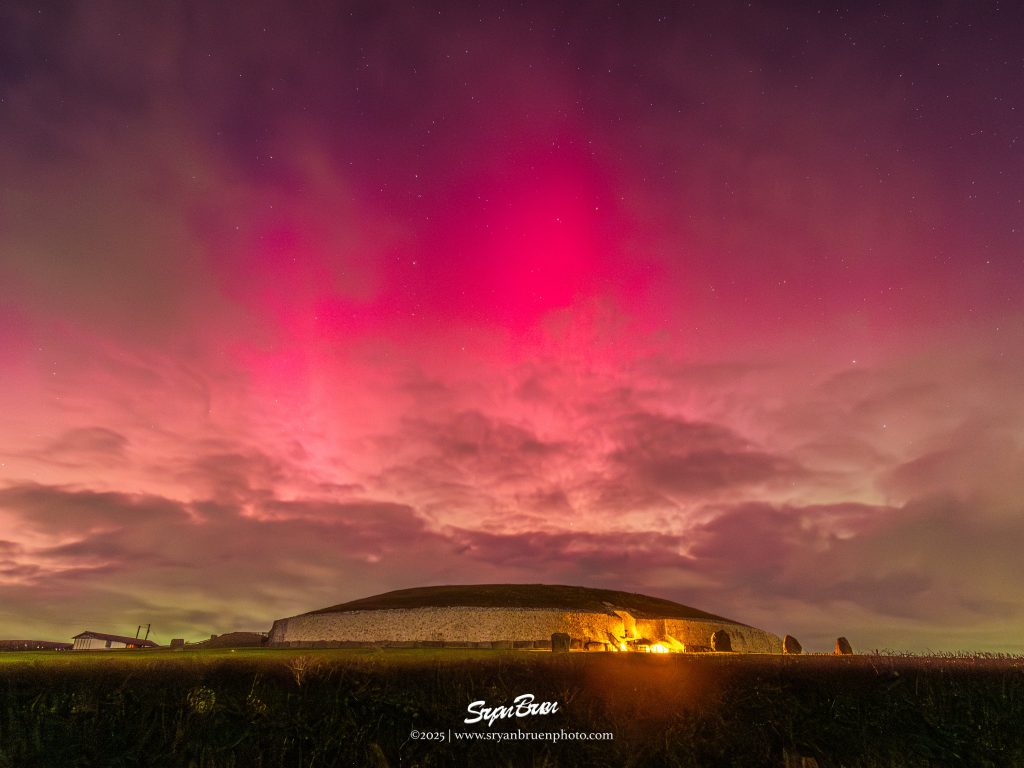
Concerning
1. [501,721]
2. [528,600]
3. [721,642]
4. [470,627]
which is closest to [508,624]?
[470,627]

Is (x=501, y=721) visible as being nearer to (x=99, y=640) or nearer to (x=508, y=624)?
(x=508, y=624)

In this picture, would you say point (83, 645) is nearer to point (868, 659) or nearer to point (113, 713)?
point (113, 713)

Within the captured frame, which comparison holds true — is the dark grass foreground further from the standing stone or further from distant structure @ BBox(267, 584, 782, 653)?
distant structure @ BBox(267, 584, 782, 653)

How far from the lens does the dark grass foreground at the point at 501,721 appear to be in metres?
18.4

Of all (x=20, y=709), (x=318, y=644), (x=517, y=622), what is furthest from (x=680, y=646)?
Result: (x=20, y=709)

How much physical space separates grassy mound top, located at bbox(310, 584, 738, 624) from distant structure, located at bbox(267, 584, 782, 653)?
0.48 ft

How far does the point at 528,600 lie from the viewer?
8362cm

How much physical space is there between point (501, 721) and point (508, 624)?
61.8m

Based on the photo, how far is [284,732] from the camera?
18703 mm

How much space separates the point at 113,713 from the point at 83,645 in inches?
5270

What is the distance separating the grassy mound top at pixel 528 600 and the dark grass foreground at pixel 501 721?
2433 inches

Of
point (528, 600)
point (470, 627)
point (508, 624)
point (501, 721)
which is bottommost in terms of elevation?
point (501, 721)

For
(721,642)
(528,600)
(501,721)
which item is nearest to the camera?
(501,721)

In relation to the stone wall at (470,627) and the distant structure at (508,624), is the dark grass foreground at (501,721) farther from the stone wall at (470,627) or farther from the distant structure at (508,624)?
the stone wall at (470,627)
